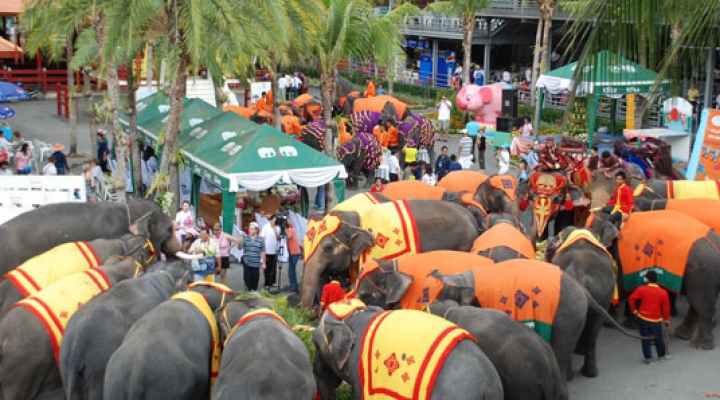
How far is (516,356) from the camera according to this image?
9.59 meters

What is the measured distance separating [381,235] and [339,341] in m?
4.28

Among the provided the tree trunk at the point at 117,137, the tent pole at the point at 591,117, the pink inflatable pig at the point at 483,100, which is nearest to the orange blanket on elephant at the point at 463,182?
the tree trunk at the point at 117,137

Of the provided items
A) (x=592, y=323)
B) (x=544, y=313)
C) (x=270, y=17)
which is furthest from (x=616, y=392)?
(x=270, y=17)

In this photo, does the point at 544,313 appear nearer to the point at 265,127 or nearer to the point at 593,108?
the point at 265,127

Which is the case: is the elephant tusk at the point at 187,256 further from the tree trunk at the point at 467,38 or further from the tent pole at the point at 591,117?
the tree trunk at the point at 467,38

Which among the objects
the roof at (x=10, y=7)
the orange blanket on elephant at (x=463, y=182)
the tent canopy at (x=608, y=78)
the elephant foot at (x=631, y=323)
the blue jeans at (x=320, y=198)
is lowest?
the elephant foot at (x=631, y=323)

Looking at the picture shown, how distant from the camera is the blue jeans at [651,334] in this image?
499 inches

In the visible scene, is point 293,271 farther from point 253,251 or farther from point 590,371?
point 590,371

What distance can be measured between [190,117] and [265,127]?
140 inches

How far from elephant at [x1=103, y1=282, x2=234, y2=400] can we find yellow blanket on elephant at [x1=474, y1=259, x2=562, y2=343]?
3125mm

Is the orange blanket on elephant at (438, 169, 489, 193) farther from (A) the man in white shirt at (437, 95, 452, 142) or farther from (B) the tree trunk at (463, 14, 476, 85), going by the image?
(B) the tree trunk at (463, 14, 476, 85)

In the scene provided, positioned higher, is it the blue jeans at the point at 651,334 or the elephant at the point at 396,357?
the elephant at the point at 396,357

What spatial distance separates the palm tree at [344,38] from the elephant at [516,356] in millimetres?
10312

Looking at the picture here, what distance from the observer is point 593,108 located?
25.4m
